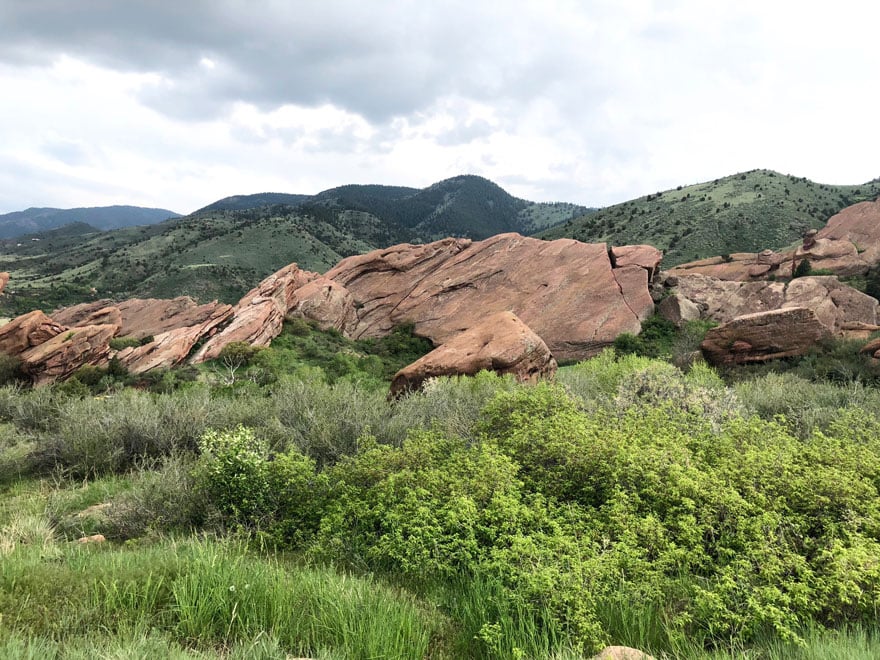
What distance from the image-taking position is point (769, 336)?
1861 centimetres

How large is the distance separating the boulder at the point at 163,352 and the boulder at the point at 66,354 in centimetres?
119

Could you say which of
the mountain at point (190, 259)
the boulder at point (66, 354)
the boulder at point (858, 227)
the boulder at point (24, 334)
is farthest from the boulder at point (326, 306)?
the mountain at point (190, 259)

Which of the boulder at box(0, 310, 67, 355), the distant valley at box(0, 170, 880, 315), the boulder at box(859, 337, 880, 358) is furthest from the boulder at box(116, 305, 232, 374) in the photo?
the distant valley at box(0, 170, 880, 315)

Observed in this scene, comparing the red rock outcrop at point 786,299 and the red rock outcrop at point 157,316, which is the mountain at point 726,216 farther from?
the red rock outcrop at point 157,316

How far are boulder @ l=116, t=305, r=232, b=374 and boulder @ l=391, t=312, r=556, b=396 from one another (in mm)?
15833

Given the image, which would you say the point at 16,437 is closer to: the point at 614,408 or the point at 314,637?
the point at 314,637

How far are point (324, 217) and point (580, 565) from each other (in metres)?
166

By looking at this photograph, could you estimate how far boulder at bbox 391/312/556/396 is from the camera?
53.5 feet

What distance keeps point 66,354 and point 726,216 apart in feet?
318

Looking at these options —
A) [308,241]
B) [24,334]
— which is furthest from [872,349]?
[308,241]

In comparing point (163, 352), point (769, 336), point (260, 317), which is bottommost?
point (163, 352)

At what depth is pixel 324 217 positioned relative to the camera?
518 feet

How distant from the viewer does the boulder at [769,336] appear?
59.7 feet

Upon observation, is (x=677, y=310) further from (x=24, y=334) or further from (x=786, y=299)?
(x=24, y=334)
